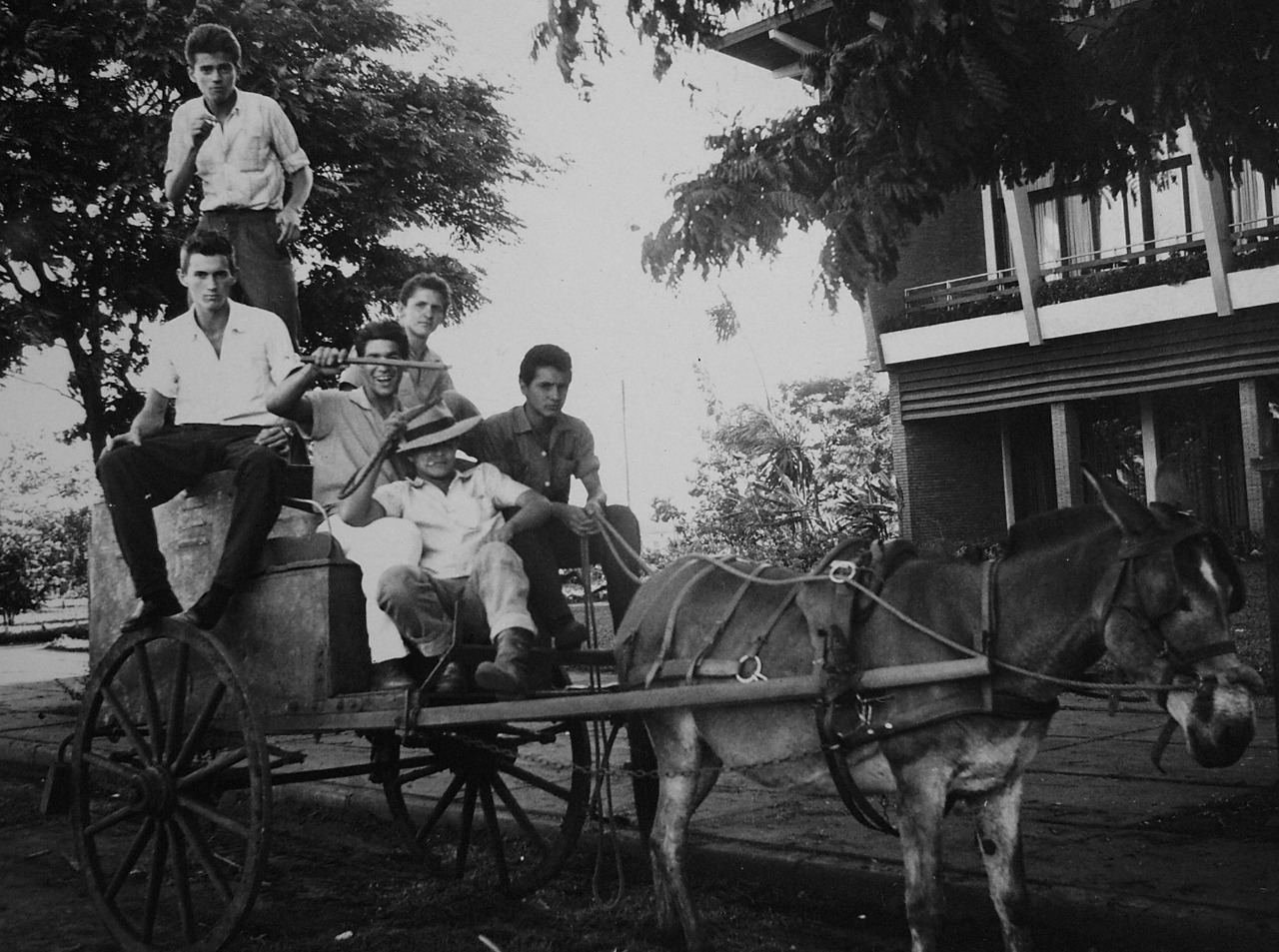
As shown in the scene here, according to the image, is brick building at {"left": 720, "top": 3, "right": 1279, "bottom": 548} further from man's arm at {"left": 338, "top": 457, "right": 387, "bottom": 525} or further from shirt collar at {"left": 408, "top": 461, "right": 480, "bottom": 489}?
man's arm at {"left": 338, "top": 457, "right": 387, "bottom": 525}

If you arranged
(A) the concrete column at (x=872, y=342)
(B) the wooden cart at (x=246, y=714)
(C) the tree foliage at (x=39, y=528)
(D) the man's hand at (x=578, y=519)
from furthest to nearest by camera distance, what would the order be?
(A) the concrete column at (x=872, y=342) → (C) the tree foliage at (x=39, y=528) → (D) the man's hand at (x=578, y=519) → (B) the wooden cart at (x=246, y=714)

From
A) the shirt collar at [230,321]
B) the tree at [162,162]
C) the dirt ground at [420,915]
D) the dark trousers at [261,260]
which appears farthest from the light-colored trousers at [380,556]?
the tree at [162,162]

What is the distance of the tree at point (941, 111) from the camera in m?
4.41

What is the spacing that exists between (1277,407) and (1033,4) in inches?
491

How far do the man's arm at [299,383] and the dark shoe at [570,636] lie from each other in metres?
1.36

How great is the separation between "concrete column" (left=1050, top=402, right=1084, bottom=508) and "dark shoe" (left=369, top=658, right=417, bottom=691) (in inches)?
532

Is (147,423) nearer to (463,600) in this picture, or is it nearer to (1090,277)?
(463,600)

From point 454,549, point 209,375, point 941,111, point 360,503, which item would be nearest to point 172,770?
point 360,503

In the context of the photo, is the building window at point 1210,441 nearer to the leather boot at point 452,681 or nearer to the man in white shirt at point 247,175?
the man in white shirt at point 247,175

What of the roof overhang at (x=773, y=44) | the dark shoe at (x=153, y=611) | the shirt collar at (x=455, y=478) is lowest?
the dark shoe at (x=153, y=611)

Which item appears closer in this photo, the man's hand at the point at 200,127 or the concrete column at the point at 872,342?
the man's hand at the point at 200,127

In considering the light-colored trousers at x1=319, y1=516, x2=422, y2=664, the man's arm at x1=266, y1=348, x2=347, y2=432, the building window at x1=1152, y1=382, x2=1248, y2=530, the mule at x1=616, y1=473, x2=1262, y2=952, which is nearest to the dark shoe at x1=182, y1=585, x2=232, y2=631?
the light-colored trousers at x1=319, y1=516, x2=422, y2=664

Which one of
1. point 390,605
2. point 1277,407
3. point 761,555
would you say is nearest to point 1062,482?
point 1277,407

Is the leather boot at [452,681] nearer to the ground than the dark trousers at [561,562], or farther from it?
nearer to the ground
